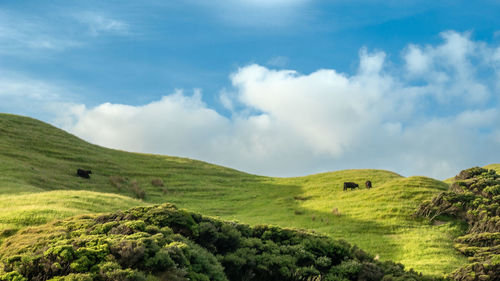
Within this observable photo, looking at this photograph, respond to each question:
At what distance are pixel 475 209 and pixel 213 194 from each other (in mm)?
28619

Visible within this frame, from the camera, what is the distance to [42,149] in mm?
58375

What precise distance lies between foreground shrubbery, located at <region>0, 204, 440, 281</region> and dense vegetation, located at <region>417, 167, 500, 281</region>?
13.2 metres

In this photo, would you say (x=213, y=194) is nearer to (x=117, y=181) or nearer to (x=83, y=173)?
(x=117, y=181)

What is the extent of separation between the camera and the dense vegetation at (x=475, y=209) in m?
30.9

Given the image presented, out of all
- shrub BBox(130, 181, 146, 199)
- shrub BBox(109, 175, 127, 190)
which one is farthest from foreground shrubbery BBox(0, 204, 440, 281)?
shrub BBox(109, 175, 127, 190)

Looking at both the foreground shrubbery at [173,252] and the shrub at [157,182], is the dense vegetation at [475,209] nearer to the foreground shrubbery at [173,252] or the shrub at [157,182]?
the foreground shrubbery at [173,252]

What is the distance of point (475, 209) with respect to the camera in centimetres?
3597

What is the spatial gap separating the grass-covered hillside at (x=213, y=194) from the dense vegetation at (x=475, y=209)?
118 centimetres

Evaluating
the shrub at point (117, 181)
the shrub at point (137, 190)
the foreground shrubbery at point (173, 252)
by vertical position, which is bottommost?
the foreground shrubbery at point (173, 252)

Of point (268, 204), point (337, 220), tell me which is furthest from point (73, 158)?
point (337, 220)

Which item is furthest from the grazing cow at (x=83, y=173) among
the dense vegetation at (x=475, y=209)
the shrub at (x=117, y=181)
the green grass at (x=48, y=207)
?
the dense vegetation at (x=475, y=209)

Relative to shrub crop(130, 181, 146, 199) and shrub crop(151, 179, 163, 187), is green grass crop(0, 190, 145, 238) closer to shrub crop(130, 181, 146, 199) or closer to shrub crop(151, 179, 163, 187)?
shrub crop(130, 181, 146, 199)

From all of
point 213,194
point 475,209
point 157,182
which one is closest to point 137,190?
point 157,182

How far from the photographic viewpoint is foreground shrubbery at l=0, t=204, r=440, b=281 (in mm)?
13172
